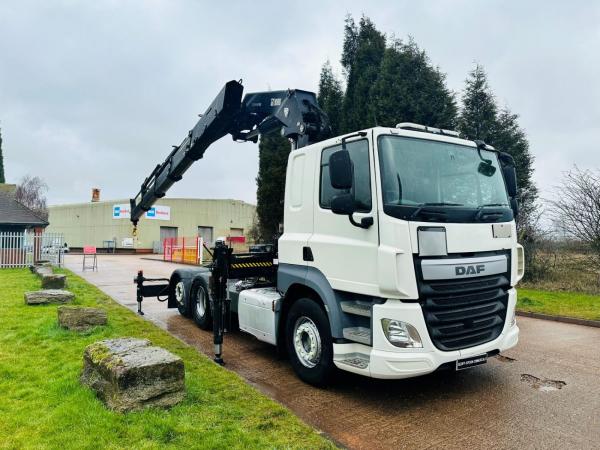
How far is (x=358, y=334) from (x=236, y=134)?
498cm

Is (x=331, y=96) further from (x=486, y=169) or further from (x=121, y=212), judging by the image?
(x=121, y=212)

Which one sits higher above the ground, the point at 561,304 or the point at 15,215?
the point at 15,215

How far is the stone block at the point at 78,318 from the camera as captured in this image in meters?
6.25

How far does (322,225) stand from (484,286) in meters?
1.77

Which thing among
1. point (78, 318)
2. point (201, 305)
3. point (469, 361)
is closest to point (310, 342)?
point (469, 361)

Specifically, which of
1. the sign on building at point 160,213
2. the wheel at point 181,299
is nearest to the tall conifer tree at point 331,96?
the wheel at point 181,299

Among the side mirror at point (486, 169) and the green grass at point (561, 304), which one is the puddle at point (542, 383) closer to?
the side mirror at point (486, 169)

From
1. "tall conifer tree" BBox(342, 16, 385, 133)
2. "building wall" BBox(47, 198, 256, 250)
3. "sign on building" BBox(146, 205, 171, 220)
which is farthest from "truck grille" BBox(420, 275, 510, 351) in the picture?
"sign on building" BBox(146, 205, 171, 220)

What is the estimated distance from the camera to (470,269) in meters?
4.04

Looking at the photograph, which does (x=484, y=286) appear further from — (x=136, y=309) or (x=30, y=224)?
(x=30, y=224)

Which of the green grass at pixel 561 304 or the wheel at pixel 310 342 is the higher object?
the wheel at pixel 310 342

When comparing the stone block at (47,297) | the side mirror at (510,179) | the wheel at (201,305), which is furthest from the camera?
the stone block at (47,297)

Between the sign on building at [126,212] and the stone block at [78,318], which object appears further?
the sign on building at [126,212]

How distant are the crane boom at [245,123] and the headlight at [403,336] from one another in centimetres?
302
